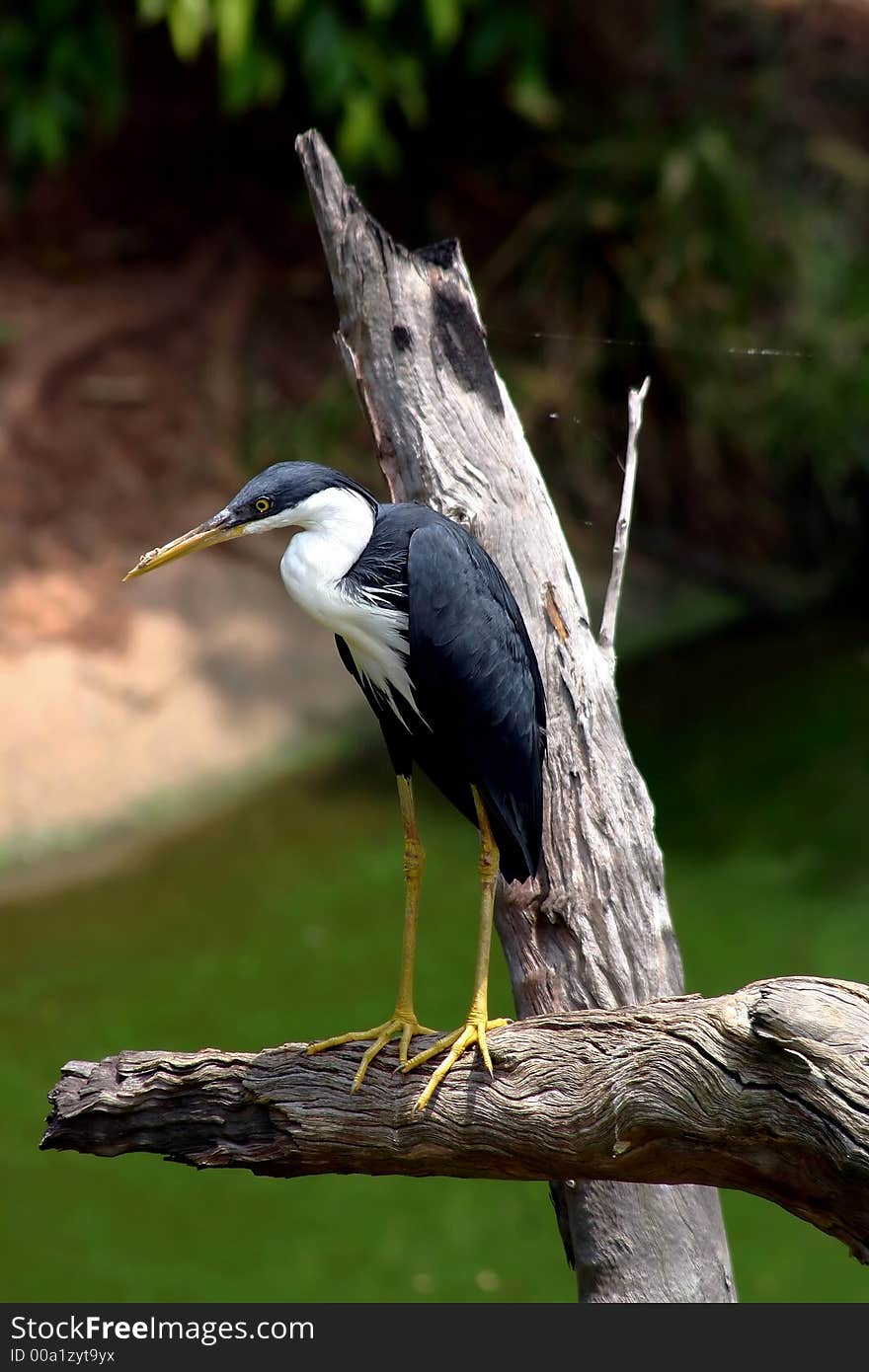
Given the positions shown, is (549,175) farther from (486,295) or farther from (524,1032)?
(524,1032)

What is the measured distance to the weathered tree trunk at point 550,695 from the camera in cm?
219

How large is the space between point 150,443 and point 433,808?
2.15 meters

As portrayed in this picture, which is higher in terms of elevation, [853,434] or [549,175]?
[549,175]

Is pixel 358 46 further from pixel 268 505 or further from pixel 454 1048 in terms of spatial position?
pixel 454 1048

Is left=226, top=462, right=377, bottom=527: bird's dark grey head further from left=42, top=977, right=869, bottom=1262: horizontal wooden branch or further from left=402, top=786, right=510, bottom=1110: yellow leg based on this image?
left=42, top=977, right=869, bottom=1262: horizontal wooden branch

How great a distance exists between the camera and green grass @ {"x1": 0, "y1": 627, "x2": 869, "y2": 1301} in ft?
11.0

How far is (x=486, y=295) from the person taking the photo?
668 cm

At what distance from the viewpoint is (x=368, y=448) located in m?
5.98

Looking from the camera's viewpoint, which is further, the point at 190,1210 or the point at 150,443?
the point at 150,443

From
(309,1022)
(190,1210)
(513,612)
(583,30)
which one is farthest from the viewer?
(583,30)

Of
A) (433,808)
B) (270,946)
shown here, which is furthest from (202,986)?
(433,808)

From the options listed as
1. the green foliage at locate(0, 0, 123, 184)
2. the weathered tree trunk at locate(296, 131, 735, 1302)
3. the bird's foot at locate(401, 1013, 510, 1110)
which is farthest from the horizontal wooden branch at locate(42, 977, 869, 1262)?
the green foliage at locate(0, 0, 123, 184)

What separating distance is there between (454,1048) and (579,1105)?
7.8 inches

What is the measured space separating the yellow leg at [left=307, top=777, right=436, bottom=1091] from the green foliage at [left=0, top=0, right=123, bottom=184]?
434cm
